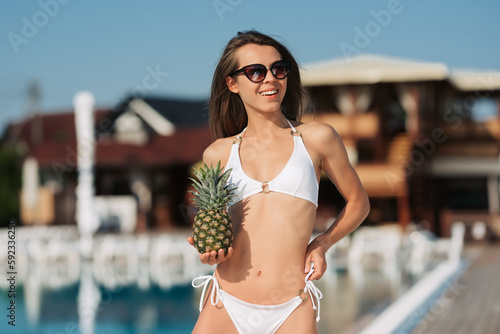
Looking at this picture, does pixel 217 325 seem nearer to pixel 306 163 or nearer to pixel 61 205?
pixel 306 163

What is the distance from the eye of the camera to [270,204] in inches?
111

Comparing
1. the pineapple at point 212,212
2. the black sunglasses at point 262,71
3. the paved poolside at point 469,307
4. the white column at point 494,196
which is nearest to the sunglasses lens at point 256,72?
the black sunglasses at point 262,71

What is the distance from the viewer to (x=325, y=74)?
25.2 m

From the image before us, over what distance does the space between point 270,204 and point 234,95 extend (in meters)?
0.57

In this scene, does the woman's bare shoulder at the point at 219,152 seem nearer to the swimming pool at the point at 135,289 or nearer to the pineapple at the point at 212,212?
the pineapple at the point at 212,212

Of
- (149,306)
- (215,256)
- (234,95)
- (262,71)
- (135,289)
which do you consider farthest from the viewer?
(135,289)

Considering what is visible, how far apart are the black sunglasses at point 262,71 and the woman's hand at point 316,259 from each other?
0.68 m

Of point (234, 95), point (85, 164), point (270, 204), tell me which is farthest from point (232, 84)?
point (85, 164)

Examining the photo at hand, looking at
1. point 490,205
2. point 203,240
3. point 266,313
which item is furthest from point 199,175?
point 490,205

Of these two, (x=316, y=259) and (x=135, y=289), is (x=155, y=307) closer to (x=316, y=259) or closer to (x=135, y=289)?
(x=135, y=289)

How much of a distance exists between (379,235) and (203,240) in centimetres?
1791

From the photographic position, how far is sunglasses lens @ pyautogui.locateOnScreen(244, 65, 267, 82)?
113 inches

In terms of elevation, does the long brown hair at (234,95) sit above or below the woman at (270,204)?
above

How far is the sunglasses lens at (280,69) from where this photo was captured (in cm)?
288
